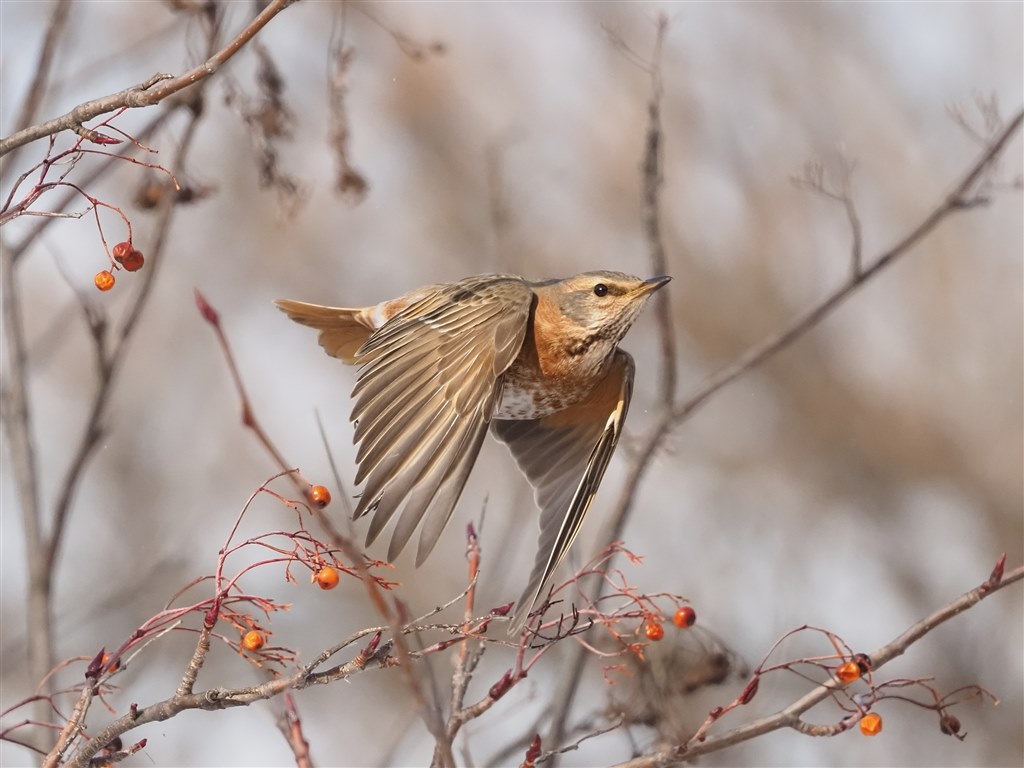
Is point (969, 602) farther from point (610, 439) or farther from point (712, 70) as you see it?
point (712, 70)

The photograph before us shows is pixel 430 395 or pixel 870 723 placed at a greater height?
pixel 430 395

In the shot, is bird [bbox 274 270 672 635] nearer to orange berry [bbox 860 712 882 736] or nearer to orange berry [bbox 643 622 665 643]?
orange berry [bbox 643 622 665 643]

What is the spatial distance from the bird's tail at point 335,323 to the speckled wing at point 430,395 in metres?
0.44

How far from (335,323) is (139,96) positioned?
2.74 meters

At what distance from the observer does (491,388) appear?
3896 mm

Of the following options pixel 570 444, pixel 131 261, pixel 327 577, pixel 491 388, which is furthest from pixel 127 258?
pixel 570 444

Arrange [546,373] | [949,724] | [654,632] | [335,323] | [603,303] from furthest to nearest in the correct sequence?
[335,323] < [603,303] < [546,373] < [654,632] < [949,724]

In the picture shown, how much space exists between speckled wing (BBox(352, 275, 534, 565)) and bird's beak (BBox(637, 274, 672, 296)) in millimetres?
452

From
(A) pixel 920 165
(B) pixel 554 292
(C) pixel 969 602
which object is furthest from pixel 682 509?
(C) pixel 969 602

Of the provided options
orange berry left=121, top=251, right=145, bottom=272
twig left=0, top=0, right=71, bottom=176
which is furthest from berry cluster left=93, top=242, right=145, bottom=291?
twig left=0, top=0, right=71, bottom=176

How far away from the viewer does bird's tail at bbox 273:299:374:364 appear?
491cm

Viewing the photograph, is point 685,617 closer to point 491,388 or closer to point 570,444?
point 491,388

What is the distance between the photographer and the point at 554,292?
15.9ft

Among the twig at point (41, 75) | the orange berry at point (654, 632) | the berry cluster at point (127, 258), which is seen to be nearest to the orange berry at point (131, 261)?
the berry cluster at point (127, 258)
